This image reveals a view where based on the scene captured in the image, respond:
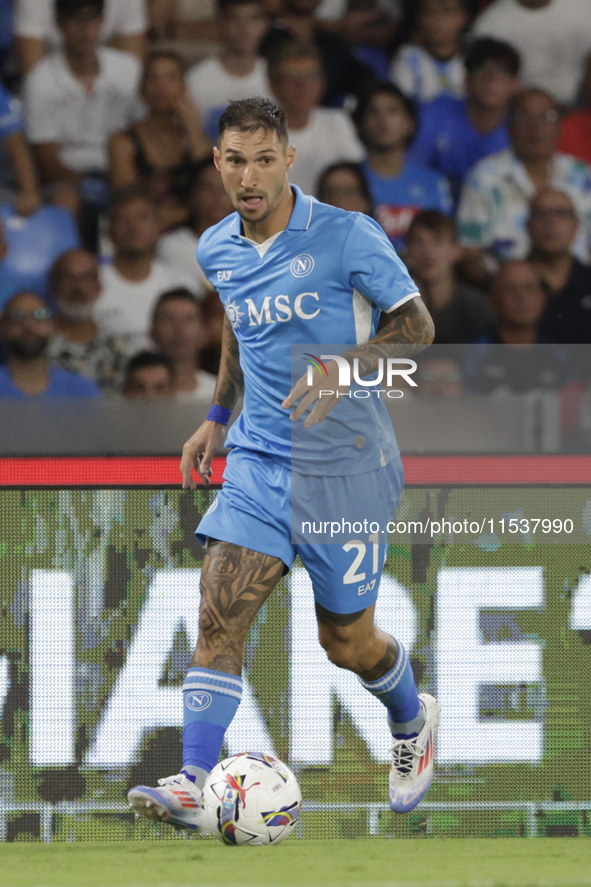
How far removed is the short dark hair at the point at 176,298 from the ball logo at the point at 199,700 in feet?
10.6

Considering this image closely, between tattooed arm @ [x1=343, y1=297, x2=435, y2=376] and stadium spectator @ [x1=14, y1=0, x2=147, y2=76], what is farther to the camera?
stadium spectator @ [x1=14, y1=0, x2=147, y2=76]

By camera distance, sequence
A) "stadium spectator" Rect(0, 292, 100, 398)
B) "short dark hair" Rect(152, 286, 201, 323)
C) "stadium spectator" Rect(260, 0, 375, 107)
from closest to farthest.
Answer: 1. "stadium spectator" Rect(0, 292, 100, 398)
2. "short dark hair" Rect(152, 286, 201, 323)
3. "stadium spectator" Rect(260, 0, 375, 107)

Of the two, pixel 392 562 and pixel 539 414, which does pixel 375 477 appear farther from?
pixel 539 414

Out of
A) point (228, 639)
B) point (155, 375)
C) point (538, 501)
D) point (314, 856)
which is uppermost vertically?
point (155, 375)

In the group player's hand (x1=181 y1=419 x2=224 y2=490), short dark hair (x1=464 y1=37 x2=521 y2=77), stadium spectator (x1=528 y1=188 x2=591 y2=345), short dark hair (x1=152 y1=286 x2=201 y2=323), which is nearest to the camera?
player's hand (x1=181 y1=419 x2=224 y2=490)

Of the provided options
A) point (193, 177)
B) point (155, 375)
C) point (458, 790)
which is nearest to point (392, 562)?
point (458, 790)

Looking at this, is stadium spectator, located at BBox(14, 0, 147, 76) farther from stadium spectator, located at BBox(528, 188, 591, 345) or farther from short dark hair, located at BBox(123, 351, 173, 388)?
stadium spectator, located at BBox(528, 188, 591, 345)

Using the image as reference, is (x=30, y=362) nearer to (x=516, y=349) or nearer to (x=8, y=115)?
(x=8, y=115)

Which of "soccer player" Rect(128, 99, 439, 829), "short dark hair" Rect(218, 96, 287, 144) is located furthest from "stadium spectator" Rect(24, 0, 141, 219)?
"short dark hair" Rect(218, 96, 287, 144)

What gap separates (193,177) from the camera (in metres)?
6.04

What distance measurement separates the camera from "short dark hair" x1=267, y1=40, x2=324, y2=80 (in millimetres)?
6176

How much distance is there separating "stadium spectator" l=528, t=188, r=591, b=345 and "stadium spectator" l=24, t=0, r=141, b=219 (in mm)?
2354

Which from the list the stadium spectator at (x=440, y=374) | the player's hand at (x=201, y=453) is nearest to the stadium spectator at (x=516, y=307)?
the stadium spectator at (x=440, y=374)

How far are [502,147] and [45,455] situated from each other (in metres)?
3.77
